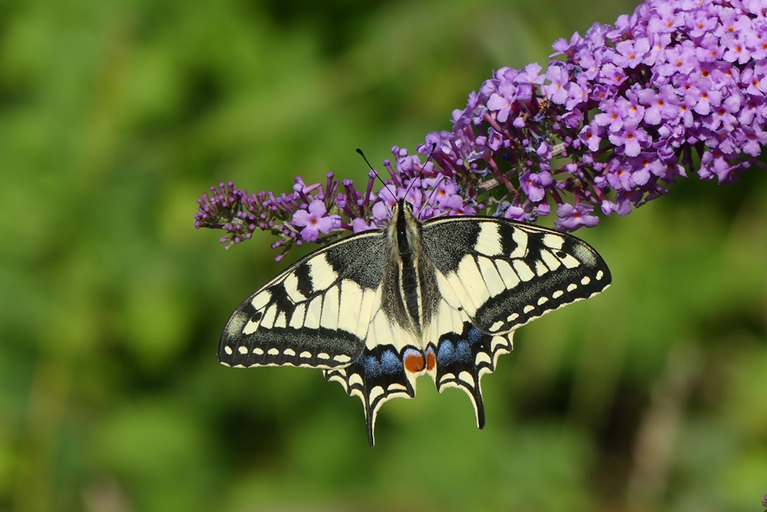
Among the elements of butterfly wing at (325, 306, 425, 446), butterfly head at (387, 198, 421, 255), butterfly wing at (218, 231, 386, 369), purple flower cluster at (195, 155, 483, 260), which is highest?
purple flower cluster at (195, 155, 483, 260)

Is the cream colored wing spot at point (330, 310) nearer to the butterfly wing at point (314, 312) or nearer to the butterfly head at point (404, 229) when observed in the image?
the butterfly wing at point (314, 312)

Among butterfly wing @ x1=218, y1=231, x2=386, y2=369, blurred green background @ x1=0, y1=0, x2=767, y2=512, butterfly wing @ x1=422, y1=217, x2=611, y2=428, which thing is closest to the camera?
butterfly wing @ x1=422, y1=217, x2=611, y2=428

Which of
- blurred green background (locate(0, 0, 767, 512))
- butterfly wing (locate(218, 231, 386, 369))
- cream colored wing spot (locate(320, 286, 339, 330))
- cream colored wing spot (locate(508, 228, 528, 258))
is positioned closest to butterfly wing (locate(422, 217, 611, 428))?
cream colored wing spot (locate(508, 228, 528, 258))

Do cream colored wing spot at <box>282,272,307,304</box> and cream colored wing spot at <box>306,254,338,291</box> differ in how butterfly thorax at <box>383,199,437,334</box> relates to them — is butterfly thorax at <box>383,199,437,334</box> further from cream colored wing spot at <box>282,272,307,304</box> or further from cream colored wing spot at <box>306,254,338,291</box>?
cream colored wing spot at <box>282,272,307,304</box>

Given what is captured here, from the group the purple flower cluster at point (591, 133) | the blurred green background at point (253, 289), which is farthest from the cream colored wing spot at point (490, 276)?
the blurred green background at point (253, 289)

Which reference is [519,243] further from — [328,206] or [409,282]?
[328,206]

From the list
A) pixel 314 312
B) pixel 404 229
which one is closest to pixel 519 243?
pixel 404 229

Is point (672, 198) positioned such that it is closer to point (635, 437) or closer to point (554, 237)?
point (635, 437)

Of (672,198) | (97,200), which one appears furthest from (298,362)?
(672,198)
